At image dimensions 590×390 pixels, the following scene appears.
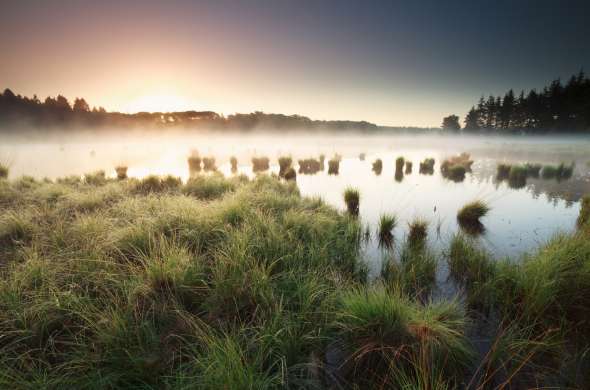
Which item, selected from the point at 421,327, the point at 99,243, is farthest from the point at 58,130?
the point at 421,327

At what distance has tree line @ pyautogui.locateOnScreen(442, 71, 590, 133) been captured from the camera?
45516mm

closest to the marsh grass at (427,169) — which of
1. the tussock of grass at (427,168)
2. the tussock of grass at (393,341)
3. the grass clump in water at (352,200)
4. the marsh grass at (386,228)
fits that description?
the tussock of grass at (427,168)

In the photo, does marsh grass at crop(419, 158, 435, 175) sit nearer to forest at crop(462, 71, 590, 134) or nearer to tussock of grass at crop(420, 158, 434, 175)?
tussock of grass at crop(420, 158, 434, 175)

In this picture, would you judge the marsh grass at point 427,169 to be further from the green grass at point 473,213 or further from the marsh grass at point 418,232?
the marsh grass at point 418,232

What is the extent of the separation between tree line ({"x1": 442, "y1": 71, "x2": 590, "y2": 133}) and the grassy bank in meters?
65.7

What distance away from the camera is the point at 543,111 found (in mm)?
52094

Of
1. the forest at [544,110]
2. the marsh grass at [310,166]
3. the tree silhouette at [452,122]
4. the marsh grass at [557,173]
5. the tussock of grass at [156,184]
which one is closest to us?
the tussock of grass at [156,184]

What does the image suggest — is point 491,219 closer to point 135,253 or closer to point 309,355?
point 309,355

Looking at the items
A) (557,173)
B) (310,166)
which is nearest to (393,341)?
(310,166)

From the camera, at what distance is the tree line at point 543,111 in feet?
149

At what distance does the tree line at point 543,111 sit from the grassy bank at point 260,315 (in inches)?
2588

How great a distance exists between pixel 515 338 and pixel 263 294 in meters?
2.80

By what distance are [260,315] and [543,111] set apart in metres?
76.4

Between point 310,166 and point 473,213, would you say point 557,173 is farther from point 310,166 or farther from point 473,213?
point 310,166
